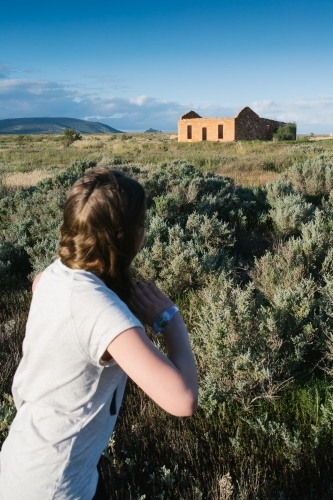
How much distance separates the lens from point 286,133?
1665 inches

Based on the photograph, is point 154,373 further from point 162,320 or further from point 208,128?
point 208,128

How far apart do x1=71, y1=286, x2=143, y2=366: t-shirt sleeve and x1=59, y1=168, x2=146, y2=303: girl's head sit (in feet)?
0.48

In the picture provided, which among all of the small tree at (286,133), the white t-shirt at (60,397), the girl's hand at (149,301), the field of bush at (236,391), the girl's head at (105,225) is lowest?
the field of bush at (236,391)

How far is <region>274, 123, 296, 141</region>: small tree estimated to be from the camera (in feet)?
139

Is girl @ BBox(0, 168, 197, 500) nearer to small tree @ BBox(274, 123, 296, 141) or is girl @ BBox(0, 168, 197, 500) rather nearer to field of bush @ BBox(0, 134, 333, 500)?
field of bush @ BBox(0, 134, 333, 500)

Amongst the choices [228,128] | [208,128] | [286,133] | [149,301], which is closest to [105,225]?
[149,301]

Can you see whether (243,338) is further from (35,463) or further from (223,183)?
(223,183)

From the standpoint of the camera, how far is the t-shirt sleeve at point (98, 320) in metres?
1.21

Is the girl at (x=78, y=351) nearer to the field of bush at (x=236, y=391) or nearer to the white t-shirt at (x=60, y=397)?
the white t-shirt at (x=60, y=397)

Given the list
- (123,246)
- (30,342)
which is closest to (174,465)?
(30,342)

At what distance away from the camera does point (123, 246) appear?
4.72 feet

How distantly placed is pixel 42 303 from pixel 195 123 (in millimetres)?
43761

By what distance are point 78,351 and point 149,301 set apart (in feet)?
0.99

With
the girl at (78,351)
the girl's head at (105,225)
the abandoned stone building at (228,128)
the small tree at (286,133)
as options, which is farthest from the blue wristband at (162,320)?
the small tree at (286,133)
